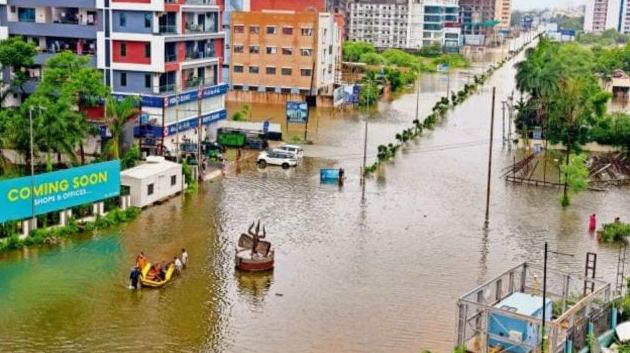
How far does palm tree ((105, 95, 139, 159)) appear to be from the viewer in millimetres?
39656

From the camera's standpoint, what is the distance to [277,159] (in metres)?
46.6

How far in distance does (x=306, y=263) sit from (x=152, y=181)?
10.1 m

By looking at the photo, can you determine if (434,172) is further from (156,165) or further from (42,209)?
(42,209)

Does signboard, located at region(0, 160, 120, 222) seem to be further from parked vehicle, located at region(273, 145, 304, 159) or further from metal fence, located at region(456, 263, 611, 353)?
metal fence, located at region(456, 263, 611, 353)

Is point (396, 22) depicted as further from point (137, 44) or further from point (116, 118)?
point (116, 118)

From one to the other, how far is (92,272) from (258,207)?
10699mm

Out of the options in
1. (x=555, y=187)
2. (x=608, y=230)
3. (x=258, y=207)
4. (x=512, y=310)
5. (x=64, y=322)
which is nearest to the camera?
(x=512, y=310)

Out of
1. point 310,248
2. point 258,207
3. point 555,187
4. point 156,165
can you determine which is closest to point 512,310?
point 310,248

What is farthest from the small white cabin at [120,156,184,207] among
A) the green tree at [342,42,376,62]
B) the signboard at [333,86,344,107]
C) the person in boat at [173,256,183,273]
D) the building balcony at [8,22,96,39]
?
the green tree at [342,42,376,62]

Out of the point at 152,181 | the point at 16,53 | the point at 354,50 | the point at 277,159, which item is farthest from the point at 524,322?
the point at 354,50

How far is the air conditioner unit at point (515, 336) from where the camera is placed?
20491 mm

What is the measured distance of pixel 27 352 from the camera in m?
21.4

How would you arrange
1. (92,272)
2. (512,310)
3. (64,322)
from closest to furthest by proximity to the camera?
(512,310) < (64,322) < (92,272)

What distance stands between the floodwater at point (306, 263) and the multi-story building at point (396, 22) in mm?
102714
